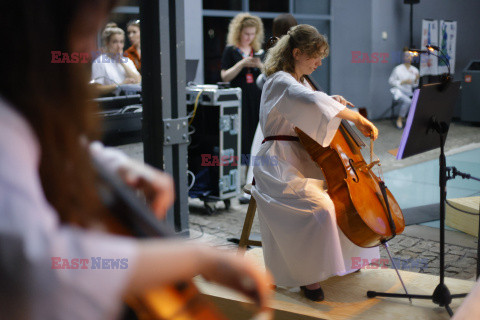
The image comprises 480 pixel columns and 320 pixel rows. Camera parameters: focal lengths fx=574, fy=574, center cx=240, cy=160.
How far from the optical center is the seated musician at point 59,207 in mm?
Result: 612

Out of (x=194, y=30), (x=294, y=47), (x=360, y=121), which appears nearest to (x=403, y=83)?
(x=194, y=30)

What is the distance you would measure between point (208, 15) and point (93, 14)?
7.88m

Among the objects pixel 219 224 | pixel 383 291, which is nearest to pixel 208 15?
pixel 219 224

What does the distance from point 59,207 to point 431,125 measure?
2.11 m

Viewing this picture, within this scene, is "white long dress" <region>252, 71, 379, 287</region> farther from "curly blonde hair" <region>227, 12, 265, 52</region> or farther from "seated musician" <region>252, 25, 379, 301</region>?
"curly blonde hair" <region>227, 12, 265, 52</region>

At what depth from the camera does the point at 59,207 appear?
27.9 inches

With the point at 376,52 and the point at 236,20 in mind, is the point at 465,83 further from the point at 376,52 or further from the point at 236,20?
the point at 236,20

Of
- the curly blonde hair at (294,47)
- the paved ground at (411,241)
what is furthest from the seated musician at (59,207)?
the paved ground at (411,241)

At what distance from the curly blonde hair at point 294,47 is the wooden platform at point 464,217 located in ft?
6.17

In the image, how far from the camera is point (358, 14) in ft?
34.1

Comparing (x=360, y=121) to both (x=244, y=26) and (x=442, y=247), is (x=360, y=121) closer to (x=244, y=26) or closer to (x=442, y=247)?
(x=442, y=247)

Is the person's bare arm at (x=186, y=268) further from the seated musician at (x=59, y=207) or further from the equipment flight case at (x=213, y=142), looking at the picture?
the equipment flight case at (x=213, y=142)

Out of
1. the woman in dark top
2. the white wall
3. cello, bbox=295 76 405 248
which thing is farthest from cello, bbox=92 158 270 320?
the white wall

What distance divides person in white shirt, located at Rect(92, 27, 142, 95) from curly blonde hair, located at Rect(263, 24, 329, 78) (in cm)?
144
